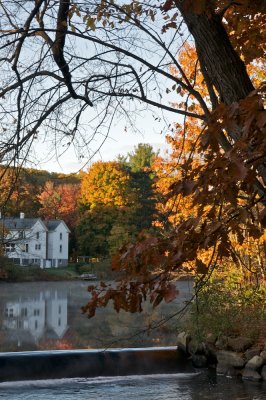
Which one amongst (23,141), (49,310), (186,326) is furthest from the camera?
(49,310)

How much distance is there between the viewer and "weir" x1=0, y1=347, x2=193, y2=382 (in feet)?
31.9

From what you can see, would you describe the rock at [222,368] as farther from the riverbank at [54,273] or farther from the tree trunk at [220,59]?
the riverbank at [54,273]

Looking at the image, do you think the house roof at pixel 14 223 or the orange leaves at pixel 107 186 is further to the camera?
the orange leaves at pixel 107 186

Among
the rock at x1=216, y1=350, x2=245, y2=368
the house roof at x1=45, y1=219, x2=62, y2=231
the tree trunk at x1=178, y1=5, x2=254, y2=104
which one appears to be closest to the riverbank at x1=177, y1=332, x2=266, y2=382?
the rock at x1=216, y1=350, x2=245, y2=368

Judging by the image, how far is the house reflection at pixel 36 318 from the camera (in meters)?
13.9

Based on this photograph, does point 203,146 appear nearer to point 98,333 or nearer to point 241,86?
point 241,86

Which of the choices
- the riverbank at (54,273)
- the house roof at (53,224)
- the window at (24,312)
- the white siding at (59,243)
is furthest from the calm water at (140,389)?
the house roof at (53,224)

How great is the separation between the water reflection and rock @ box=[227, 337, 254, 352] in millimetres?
1346

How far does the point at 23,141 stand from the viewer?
12.7 ft

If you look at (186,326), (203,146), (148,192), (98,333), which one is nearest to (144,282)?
(203,146)

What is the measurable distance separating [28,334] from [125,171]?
85.4 ft

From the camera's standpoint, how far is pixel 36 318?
1783 centimetres

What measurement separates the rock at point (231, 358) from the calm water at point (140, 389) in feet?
1.25

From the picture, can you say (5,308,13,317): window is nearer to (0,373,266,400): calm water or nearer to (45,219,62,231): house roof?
(0,373,266,400): calm water
